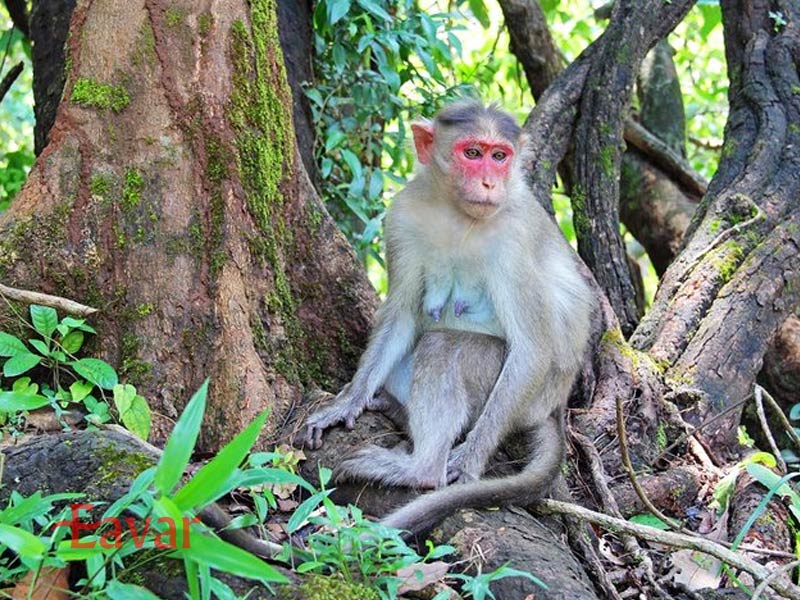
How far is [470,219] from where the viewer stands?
4.24m

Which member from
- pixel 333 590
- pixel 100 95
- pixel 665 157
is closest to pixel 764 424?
pixel 333 590

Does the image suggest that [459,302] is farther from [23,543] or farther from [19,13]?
[19,13]

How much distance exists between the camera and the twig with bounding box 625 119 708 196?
23.6 feet

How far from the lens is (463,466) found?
3898 mm

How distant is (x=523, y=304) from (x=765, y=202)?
219cm

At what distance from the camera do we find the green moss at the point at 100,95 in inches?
154

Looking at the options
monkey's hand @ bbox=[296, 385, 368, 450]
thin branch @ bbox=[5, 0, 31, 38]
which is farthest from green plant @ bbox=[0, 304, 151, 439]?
thin branch @ bbox=[5, 0, 31, 38]

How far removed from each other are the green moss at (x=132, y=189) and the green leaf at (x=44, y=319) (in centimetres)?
52

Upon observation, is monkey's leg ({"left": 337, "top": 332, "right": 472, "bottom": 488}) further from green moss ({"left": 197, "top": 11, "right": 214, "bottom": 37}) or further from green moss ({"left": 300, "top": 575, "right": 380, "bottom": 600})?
green moss ({"left": 197, "top": 11, "right": 214, "bottom": 37})

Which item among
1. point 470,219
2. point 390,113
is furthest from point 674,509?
point 390,113

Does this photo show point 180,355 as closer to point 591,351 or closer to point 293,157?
point 293,157

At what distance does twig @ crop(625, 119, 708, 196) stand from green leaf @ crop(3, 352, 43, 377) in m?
4.88

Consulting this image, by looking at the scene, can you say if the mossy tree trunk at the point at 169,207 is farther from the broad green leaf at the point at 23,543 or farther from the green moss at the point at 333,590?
the broad green leaf at the point at 23,543

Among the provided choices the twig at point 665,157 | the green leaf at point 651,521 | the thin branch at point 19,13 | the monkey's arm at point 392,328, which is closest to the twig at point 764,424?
the green leaf at point 651,521
